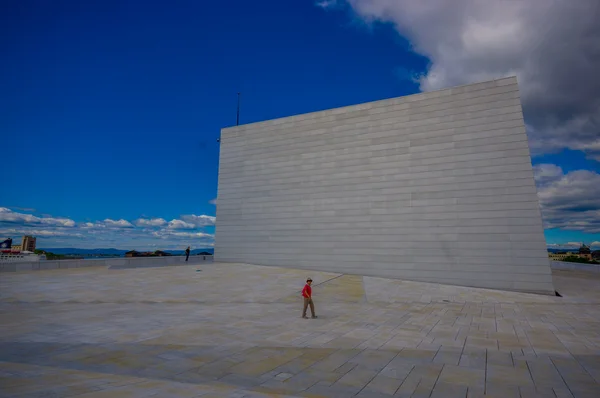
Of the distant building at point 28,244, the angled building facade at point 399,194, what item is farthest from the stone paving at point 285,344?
the distant building at point 28,244

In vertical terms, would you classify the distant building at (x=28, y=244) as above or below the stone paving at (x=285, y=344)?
above

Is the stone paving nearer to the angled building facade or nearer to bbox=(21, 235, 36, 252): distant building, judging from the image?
the angled building facade

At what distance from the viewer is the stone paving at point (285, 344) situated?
23.3ft

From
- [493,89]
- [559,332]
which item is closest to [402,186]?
[493,89]

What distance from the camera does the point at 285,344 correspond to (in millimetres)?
10453

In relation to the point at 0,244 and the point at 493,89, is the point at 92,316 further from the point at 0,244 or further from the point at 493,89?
the point at 0,244

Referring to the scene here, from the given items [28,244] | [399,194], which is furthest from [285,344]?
[28,244]

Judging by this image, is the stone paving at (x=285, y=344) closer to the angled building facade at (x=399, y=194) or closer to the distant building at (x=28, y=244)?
the angled building facade at (x=399, y=194)

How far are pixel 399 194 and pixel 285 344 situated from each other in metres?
20.7

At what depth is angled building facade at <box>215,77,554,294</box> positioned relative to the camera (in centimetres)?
2484

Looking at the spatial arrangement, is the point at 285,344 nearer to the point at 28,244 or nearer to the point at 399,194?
the point at 399,194

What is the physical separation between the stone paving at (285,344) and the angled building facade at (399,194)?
Result: 5.17 metres

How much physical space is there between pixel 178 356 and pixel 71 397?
11.2 feet

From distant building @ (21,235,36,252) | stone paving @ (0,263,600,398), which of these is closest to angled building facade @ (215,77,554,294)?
stone paving @ (0,263,600,398)
